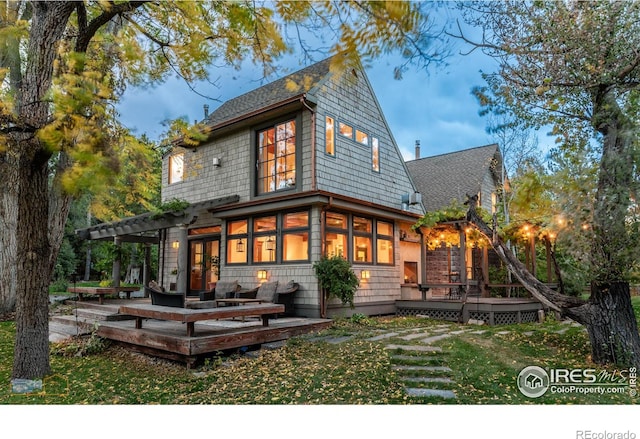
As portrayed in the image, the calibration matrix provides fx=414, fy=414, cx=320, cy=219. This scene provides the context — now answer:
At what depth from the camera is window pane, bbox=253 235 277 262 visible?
29.2 feet

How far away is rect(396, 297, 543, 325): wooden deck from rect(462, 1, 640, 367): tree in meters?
3.31

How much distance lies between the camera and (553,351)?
566 cm

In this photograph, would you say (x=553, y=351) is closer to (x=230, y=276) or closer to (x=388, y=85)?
(x=388, y=85)

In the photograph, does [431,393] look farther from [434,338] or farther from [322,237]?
[322,237]

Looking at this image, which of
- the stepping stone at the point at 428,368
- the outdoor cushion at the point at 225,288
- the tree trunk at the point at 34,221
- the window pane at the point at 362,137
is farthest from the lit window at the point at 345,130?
the stepping stone at the point at 428,368

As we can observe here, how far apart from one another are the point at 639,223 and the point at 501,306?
4.38 m

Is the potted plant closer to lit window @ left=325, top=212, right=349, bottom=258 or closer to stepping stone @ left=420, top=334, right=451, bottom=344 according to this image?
lit window @ left=325, top=212, right=349, bottom=258

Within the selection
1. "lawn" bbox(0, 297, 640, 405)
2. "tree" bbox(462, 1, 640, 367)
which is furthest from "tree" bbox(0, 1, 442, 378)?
"tree" bbox(462, 1, 640, 367)

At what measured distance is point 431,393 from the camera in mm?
4004

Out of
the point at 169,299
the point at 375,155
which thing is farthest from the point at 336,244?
the point at 169,299

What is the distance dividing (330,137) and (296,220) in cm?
190

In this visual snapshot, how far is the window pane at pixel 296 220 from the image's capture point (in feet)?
27.7

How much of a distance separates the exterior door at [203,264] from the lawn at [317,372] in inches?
156

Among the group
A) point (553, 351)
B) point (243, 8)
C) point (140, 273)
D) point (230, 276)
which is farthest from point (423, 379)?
point (140, 273)
